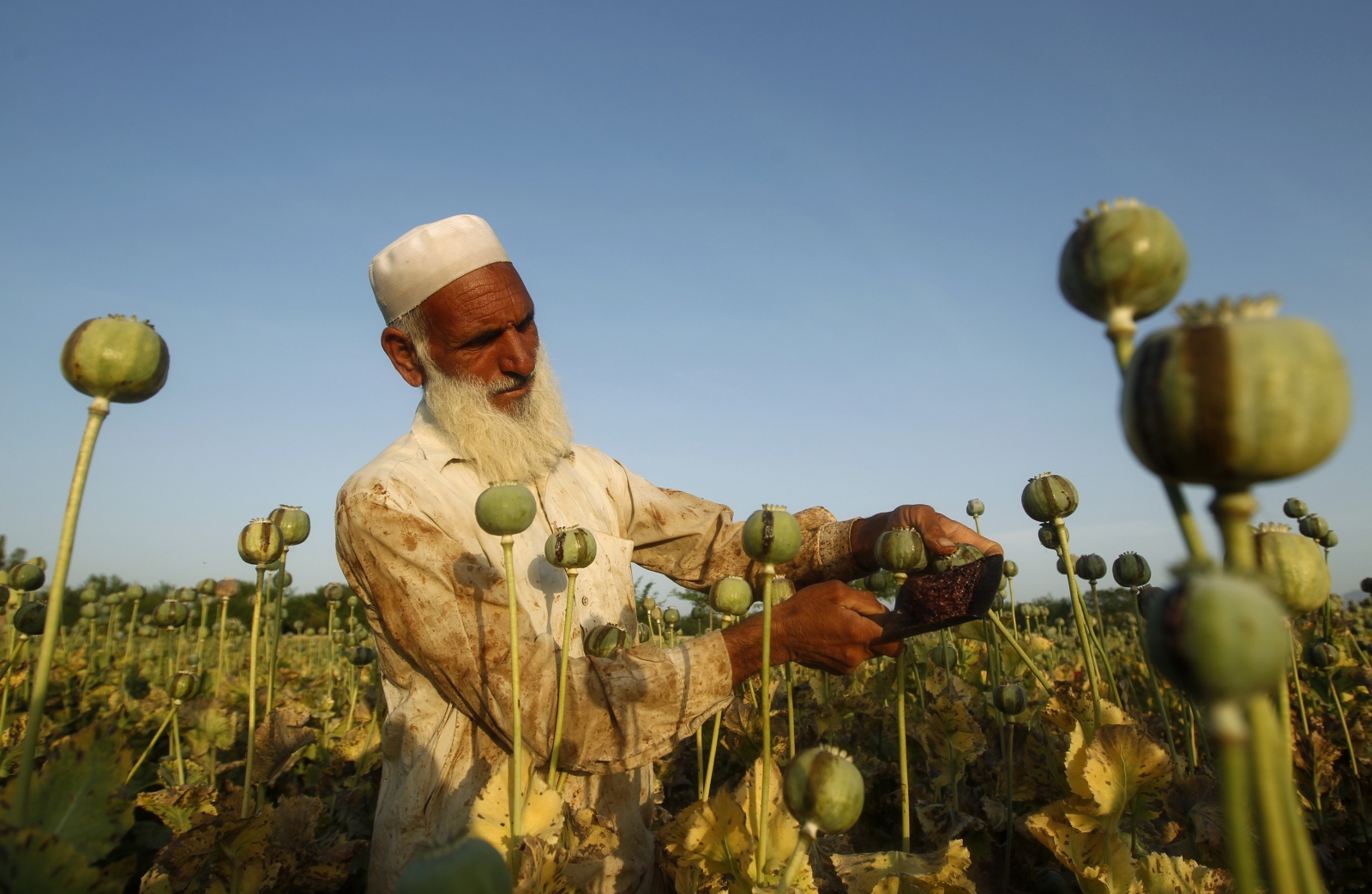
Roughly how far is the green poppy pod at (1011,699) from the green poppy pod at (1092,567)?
23.0 inches

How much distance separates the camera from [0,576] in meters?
2.93

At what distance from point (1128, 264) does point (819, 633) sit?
1.43 meters

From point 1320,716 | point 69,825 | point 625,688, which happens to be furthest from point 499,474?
point 1320,716

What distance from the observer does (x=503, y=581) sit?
2156 millimetres

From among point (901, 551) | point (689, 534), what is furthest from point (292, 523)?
point (901, 551)

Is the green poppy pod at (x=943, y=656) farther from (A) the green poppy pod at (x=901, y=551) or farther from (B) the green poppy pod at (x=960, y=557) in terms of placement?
(A) the green poppy pod at (x=901, y=551)

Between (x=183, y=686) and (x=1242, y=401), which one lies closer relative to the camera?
(x=1242, y=401)

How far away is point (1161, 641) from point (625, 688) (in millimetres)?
1592

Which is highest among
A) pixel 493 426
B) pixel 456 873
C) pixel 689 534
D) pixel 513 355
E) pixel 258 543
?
pixel 513 355

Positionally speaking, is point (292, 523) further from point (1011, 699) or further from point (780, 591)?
point (1011, 699)

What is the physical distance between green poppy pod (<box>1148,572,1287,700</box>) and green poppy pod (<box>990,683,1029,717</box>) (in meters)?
2.15

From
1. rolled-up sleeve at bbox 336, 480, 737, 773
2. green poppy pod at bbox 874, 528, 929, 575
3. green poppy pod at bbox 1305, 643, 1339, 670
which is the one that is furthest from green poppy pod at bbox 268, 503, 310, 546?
green poppy pod at bbox 1305, 643, 1339, 670

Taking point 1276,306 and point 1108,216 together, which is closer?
point 1276,306

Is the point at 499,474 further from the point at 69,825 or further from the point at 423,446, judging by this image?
the point at 69,825
